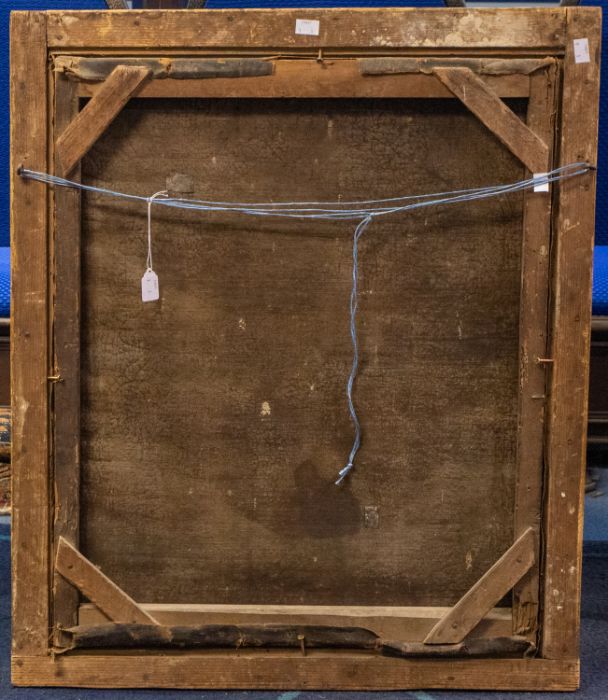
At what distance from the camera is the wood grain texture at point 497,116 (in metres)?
1.68

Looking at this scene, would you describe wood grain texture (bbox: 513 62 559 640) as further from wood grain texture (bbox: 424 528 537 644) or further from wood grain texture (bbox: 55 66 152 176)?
wood grain texture (bbox: 55 66 152 176)

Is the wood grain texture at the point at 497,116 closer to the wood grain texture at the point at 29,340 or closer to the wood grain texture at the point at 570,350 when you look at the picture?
the wood grain texture at the point at 570,350

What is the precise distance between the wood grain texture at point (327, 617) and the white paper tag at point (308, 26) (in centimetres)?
121

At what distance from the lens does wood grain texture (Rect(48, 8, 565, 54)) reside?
168cm

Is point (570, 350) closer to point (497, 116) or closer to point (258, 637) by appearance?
point (497, 116)

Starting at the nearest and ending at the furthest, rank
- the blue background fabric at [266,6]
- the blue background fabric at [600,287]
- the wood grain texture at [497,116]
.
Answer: the wood grain texture at [497,116]
the blue background fabric at [600,287]
the blue background fabric at [266,6]

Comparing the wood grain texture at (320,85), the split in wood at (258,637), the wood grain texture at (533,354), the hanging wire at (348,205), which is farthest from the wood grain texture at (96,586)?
the wood grain texture at (320,85)

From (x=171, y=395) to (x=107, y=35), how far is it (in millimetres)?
757

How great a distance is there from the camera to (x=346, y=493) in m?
1.77

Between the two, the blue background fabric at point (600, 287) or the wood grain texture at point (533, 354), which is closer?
the wood grain texture at point (533, 354)

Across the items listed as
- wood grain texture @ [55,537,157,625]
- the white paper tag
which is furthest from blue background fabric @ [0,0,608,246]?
wood grain texture @ [55,537,157,625]

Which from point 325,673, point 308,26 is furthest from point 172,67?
point 325,673

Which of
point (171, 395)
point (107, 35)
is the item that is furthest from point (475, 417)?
point (107, 35)

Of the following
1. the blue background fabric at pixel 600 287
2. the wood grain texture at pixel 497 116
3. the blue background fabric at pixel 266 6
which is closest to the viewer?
the wood grain texture at pixel 497 116
